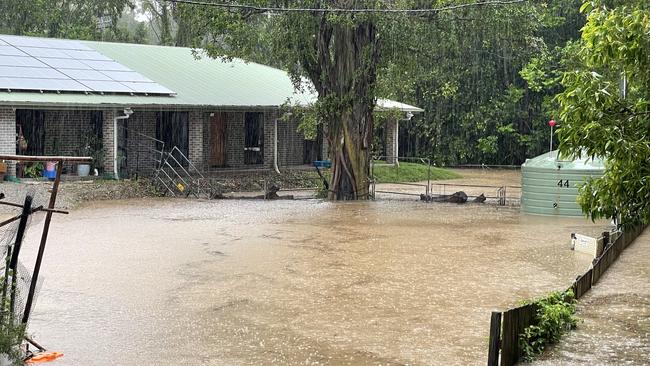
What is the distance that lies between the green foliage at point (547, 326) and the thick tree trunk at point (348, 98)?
17.3m

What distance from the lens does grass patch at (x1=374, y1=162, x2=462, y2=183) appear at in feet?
124

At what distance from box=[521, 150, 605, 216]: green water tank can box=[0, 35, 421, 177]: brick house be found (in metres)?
8.84

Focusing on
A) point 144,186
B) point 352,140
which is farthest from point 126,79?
point 352,140

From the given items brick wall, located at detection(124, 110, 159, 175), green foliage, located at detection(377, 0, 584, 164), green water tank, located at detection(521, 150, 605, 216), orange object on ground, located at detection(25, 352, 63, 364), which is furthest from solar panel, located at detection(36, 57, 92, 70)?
orange object on ground, located at detection(25, 352, 63, 364)

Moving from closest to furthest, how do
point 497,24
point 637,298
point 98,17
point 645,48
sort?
point 645,48
point 637,298
point 497,24
point 98,17

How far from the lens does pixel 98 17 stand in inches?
2013

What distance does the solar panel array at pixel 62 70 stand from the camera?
28.8 meters

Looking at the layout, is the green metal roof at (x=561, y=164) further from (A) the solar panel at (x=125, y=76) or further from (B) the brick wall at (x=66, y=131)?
(B) the brick wall at (x=66, y=131)

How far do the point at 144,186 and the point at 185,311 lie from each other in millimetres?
17435

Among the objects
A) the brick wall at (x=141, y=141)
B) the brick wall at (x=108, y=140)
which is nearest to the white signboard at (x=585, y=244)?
the brick wall at (x=108, y=140)

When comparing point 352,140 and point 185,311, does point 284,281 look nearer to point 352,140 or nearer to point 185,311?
point 185,311

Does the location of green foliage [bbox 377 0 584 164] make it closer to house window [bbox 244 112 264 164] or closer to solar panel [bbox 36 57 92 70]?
house window [bbox 244 112 264 164]

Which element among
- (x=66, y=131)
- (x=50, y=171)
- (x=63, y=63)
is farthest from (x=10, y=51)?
(x=50, y=171)

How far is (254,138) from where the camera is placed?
3672 centimetres
